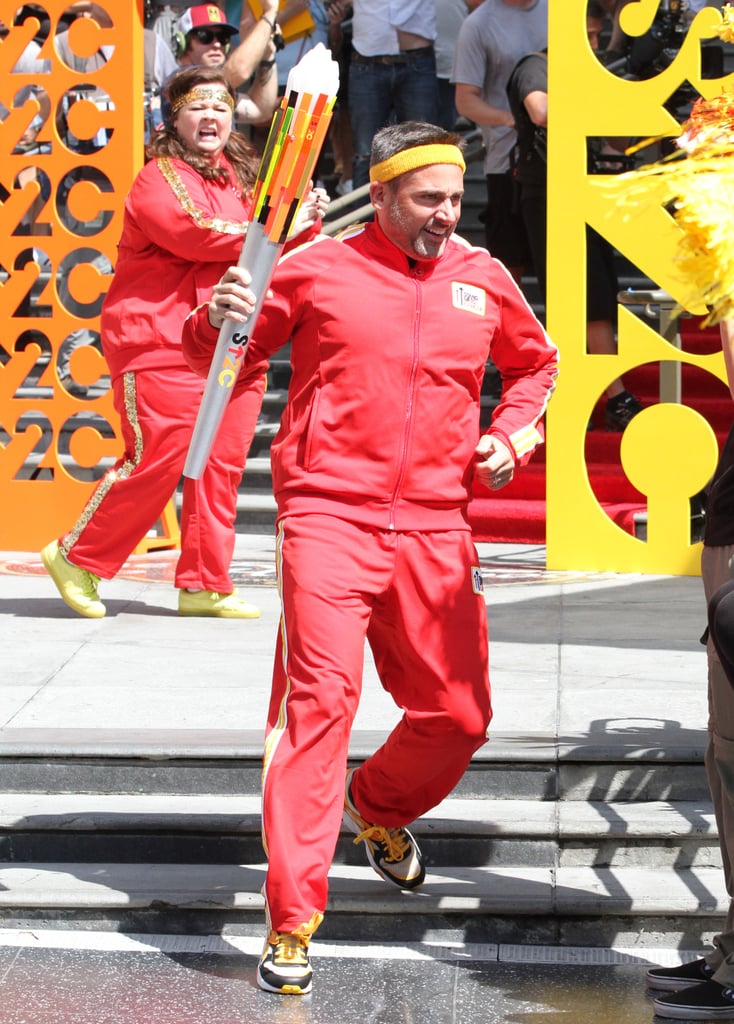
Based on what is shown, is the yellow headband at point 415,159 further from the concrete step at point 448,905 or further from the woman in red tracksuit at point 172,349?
the woman in red tracksuit at point 172,349

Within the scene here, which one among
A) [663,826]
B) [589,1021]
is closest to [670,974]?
[589,1021]

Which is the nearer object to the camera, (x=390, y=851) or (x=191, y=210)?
(x=390, y=851)

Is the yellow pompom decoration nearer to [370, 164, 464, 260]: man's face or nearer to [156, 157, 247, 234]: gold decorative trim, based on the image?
[370, 164, 464, 260]: man's face

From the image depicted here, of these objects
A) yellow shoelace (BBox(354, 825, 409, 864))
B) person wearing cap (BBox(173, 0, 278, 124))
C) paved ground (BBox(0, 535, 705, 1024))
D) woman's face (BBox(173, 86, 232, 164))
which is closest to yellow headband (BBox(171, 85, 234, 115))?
woman's face (BBox(173, 86, 232, 164))

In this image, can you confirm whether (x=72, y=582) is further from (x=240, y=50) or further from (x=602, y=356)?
(x=240, y=50)

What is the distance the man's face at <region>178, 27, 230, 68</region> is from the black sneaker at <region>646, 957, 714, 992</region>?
553 cm

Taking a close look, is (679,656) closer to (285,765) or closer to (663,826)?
(663,826)

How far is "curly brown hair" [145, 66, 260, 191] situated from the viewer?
6.98 meters

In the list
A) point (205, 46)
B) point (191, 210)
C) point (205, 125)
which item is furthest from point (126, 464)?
point (205, 46)

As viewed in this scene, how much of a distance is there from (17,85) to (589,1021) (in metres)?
5.91

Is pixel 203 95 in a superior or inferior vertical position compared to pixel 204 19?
inferior

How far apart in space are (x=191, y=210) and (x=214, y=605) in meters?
1.61

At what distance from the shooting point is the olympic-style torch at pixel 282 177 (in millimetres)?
4582

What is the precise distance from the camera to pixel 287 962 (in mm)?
4344
